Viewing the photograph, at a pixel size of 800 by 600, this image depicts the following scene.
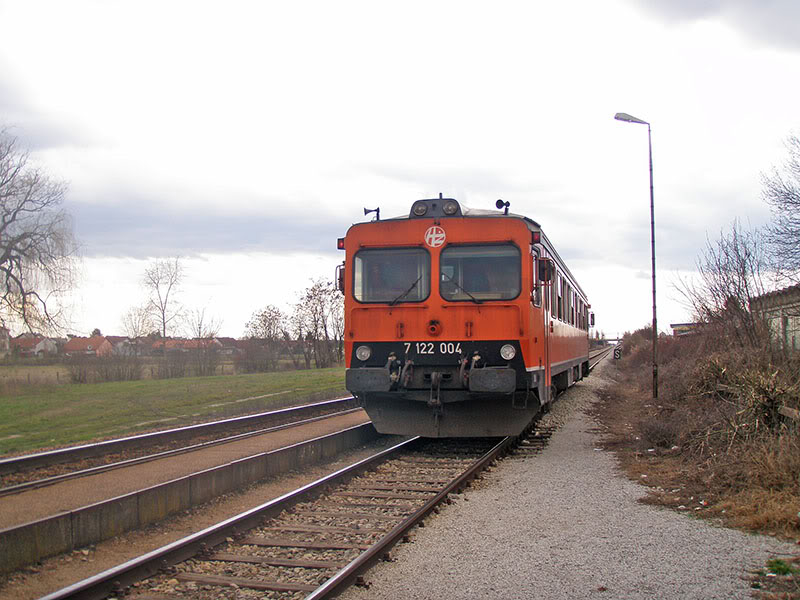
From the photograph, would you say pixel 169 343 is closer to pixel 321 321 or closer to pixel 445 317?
pixel 321 321

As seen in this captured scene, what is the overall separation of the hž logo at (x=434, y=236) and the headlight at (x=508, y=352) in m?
1.76

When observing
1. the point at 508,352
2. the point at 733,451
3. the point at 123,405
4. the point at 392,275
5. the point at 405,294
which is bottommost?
the point at 123,405

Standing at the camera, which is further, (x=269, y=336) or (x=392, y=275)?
(x=269, y=336)

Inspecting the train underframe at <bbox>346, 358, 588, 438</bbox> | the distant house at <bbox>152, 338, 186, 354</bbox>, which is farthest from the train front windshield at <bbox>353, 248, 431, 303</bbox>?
the distant house at <bbox>152, 338, 186, 354</bbox>

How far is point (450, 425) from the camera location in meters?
10.8

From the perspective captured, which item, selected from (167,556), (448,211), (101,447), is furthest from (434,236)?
(167,556)

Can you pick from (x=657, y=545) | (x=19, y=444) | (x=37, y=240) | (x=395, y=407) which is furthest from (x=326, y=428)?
(x=37, y=240)

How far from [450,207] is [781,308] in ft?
26.8

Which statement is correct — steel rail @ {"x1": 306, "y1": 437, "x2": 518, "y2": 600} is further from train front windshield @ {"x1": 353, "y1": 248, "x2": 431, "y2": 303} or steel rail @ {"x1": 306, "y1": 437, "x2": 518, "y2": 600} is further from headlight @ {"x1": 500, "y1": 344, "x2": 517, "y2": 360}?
train front windshield @ {"x1": 353, "y1": 248, "x2": 431, "y2": 303}

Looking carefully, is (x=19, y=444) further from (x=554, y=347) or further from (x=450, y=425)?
(x=554, y=347)

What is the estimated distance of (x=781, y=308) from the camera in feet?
48.7

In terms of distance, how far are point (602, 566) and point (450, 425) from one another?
5229 mm

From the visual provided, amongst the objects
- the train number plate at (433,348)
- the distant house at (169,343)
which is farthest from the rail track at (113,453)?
the distant house at (169,343)

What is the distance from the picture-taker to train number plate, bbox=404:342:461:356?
10336mm
